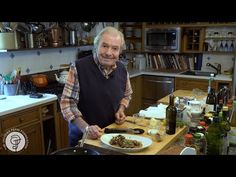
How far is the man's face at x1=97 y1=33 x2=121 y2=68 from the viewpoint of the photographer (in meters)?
1.66

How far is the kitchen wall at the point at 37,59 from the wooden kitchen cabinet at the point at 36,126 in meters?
0.75

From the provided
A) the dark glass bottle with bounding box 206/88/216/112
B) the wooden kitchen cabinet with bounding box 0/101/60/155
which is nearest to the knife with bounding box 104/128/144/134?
the dark glass bottle with bounding box 206/88/216/112

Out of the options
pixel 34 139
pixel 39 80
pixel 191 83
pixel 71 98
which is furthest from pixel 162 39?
pixel 71 98

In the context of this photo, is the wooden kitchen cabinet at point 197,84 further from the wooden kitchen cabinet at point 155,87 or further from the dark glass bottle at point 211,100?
the dark glass bottle at point 211,100

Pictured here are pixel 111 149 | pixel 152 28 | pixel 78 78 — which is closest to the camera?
pixel 111 149

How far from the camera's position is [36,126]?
2.54 metres

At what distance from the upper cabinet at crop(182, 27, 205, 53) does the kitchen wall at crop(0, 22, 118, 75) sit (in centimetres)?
161

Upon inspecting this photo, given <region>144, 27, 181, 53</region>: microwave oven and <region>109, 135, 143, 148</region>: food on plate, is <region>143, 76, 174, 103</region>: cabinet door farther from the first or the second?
<region>109, 135, 143, 148</region>: food on plate

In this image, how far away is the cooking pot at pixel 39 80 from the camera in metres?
3.04

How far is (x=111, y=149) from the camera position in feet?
4.12

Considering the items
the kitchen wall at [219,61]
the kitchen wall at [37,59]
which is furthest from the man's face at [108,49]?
the kitchen wall at [219,61]
